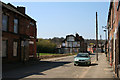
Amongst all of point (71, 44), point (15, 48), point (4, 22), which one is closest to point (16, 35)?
point (15, 48)

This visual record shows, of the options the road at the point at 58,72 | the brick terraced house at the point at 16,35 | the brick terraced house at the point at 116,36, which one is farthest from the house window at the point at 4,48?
the brick terraced house at the point at 116,36

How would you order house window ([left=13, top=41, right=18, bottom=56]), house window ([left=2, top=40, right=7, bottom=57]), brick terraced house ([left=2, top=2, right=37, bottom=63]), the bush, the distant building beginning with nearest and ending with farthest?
1. house window ([left=2, top=40, right=7, bottom=57])
2. brick terraced house ([left=2, top=2, right=37, bottom=63])
3. house window ([left=13, top=41, right=18, bottom=56])
4. the bush
5. the distant building

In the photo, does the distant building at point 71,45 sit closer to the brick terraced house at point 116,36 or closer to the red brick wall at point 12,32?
the red brick wall at point 12,32

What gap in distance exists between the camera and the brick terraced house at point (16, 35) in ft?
73.3

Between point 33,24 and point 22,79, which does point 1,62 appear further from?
point 33,24

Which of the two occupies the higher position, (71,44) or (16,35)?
(16,35)

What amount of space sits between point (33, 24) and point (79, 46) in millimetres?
66903

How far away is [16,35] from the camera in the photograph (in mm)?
25422

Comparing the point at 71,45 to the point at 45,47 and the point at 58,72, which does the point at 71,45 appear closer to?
the point at 45,47

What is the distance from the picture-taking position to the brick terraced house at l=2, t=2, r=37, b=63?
22.3 meters

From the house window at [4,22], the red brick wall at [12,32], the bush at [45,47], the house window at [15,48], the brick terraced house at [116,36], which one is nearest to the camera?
the brick terraced house at [116,36]

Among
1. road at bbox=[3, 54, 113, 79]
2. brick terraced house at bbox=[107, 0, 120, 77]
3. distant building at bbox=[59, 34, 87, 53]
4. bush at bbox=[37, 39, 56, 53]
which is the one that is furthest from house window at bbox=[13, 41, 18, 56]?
distant building at bbox=[59, 34, 87, 53]

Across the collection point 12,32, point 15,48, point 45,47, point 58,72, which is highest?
point 12,32

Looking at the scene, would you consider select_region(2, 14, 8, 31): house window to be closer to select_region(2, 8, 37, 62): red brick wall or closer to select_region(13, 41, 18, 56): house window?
select_region(2, 8, 37, 62): red brick wall
